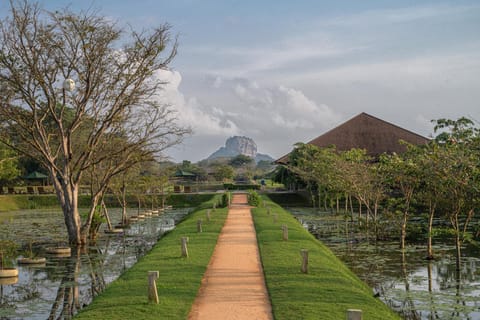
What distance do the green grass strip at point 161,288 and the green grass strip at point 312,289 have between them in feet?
5.47

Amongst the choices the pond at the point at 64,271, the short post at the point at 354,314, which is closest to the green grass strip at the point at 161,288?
the pond at the point at 64,271

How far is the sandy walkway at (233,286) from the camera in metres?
10.2

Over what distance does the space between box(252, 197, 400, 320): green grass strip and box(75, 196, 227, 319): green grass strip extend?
1.67 metres

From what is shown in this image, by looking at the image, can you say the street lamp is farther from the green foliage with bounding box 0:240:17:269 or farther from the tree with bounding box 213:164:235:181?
the tree with bounding box 213:164:235:181

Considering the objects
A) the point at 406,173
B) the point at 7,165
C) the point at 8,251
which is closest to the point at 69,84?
the point at 8,251

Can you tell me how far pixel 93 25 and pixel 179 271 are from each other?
46.1 ft

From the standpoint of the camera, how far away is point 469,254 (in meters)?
19.8

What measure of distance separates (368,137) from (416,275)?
131 feet

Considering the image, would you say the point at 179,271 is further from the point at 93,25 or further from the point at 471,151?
the point at 93,25

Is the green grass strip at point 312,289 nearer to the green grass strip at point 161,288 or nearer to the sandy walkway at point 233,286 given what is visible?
the sandy walkway at point 233,286

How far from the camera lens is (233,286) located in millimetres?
12375

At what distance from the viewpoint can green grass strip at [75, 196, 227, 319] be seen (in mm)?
10398

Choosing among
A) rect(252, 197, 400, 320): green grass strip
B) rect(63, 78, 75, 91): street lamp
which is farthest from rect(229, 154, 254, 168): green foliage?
rect(252, 197, 400, 320): green grass strip

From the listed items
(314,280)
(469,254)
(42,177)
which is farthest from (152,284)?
(42,177)
